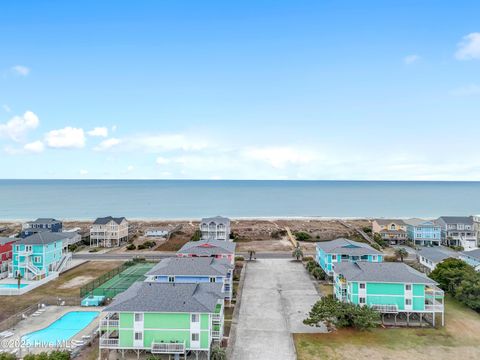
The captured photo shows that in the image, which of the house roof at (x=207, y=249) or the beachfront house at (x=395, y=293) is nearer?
the beachfront house at (x=395, y=293)

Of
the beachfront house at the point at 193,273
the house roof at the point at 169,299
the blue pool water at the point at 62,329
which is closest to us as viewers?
the house roof at the point at 169,299

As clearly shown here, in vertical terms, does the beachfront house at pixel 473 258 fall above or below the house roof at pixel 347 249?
below

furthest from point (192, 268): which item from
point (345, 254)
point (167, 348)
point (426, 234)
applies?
point (426, 234)

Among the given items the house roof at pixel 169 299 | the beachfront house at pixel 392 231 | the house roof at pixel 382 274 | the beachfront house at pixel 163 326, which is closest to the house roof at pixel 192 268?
the house roof at pixel 169 299

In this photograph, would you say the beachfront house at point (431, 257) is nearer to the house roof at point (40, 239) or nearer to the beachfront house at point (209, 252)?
the beachfront house at point (209, 252)

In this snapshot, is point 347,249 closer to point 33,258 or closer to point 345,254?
point 345,254
